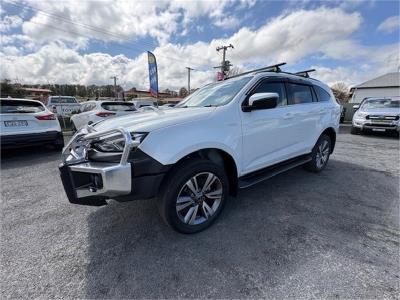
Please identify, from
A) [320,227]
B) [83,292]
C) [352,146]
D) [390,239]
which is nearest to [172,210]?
[83,292]

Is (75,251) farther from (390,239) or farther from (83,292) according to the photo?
(390,239)

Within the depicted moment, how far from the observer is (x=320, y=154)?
4336 millimetres

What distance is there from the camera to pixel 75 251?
7.11 feet

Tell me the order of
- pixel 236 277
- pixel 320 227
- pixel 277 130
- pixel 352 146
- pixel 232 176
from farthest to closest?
pixel 352 146, pixel 277 130, pixel 232 176, pixel 320 227, pixel 236 277

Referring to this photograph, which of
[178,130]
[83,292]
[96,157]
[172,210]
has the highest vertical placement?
[178,130]

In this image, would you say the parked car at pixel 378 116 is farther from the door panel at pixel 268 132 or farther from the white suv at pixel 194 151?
the door panel at pixel 268 132

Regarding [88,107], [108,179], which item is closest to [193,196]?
[108,179]

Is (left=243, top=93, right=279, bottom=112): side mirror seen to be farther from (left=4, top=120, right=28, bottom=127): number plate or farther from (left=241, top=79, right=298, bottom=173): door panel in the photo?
(left=4, top=120, right=28, bottom=127): number plate

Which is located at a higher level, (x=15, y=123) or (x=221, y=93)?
(x=221, y=93)

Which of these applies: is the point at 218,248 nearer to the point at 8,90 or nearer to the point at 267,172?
the point at 267,172

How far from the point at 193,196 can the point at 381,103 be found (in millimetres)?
11269

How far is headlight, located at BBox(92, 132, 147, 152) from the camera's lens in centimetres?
196

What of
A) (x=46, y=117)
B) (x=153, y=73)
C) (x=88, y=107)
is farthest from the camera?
(x=153, y=73)

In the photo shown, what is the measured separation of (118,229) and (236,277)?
4.70 ft
